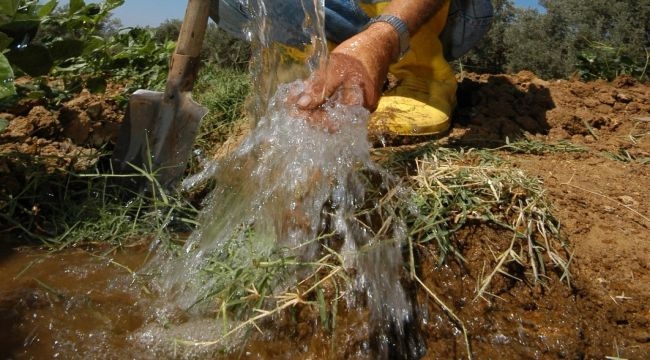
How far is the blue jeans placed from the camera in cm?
279

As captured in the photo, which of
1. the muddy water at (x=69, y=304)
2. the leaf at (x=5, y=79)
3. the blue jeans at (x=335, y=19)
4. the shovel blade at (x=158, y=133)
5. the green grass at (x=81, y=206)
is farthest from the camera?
the blue jeans at (x=335, y=19)

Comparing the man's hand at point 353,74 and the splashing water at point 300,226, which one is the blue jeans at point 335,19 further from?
the splashing water at point 300,226

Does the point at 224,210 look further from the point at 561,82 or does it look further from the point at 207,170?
the point at 561,82

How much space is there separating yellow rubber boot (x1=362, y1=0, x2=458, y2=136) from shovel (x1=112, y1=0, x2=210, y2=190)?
2.59ft

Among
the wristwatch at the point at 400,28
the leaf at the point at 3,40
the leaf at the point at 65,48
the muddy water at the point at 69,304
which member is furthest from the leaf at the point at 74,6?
the wristwatch at the point at 400,28

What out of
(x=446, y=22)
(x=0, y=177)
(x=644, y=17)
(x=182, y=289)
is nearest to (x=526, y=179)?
(x=182, y=289)

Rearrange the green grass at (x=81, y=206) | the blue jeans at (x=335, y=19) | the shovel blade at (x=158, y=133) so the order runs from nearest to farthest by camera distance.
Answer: the green grass at (x=81, y=206) → the shovel blade at (x=158, y=133) → the blue jeans at (x=335, y=19)

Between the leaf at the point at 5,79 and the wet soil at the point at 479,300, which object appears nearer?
the wet soil at the point at 479,300

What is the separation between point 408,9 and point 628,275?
116cm

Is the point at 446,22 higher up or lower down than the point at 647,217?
higher up

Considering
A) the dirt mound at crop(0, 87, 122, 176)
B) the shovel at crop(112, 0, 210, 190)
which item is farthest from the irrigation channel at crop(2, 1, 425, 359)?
the dirt mound at crop(0, 87, 122, 176)

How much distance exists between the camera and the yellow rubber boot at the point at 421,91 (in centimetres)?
247

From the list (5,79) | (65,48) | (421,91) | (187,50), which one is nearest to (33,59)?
(65,48)

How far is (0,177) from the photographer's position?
6.55 ft
